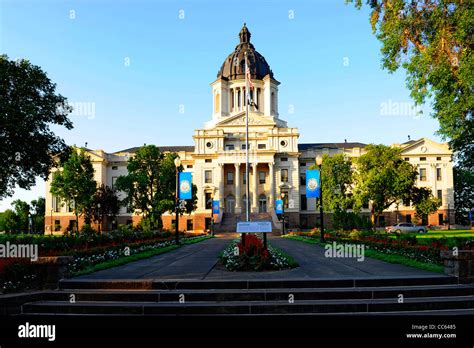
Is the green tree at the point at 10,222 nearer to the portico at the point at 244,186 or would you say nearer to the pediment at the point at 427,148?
the portico at the point at 244,186

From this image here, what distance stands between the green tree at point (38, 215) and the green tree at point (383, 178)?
6726 cm

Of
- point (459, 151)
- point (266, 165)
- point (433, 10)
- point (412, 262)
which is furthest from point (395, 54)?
point (266, 165)

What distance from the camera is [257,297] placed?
29.3 ft

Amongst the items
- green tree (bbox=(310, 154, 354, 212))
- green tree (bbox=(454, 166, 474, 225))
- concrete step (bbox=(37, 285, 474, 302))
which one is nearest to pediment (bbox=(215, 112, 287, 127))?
green tree (bbox=(310, 154, 354, 212))

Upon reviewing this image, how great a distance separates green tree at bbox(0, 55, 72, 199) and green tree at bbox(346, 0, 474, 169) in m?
22.2

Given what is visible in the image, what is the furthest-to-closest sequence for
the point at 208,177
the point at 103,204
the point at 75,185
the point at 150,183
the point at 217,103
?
the point at 217,103, the point at 208,177, the point at 75,185, the point at 103,204, the point at 150,183

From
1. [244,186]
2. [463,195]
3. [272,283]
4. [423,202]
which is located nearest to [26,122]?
[272,283]

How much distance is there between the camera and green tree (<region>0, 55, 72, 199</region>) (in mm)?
26828

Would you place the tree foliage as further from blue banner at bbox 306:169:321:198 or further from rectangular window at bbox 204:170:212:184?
blue banner at bbox 306:169:321:198

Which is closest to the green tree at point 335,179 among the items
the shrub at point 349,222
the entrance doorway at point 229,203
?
the entrance doorway at point 229,203

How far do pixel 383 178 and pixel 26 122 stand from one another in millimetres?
44977

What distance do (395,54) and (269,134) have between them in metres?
51.2

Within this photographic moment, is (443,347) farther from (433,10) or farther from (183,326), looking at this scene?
(433,10)

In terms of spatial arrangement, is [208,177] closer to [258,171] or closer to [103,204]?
[258,171]
